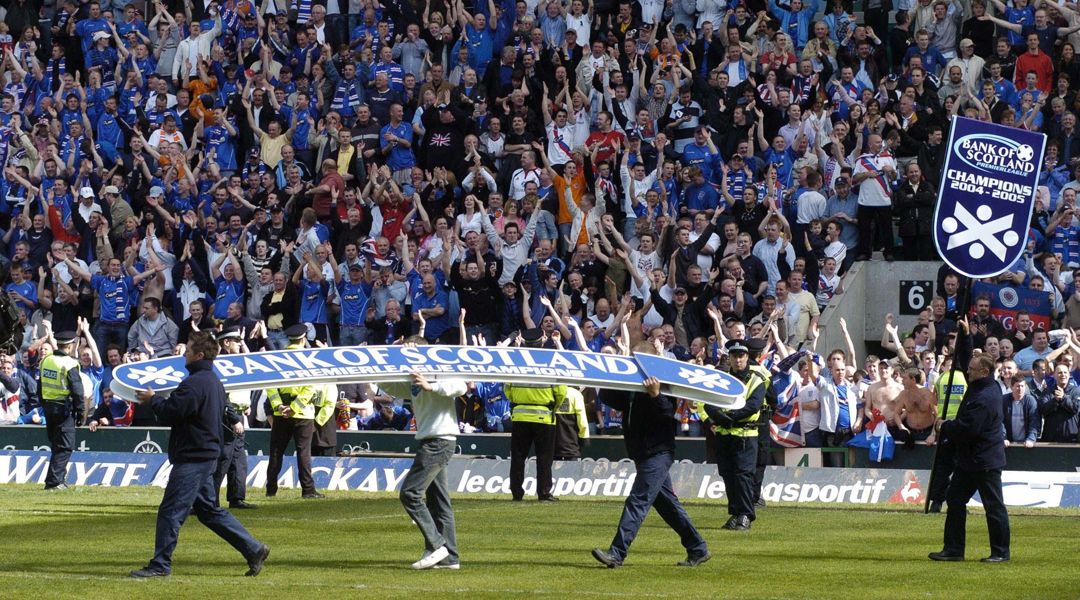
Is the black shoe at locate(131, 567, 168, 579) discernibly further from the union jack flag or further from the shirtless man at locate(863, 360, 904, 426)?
the shirtless man at locate(863, 360, 904, 426)

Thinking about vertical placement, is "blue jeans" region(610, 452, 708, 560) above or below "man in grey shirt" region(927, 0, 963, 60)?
below

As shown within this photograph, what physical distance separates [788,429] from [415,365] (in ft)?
33.3

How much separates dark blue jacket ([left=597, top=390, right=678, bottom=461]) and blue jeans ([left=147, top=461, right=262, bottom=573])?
121 inches

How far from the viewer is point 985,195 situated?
713 inches

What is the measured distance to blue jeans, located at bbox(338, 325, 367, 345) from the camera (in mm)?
27719

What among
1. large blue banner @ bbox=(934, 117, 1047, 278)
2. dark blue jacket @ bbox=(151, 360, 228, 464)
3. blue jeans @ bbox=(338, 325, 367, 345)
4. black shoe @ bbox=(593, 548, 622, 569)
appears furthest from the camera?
blue jeans @ bbox=(338, 325, 367, 345)

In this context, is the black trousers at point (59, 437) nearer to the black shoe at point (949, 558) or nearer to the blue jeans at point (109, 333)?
the blue jeans at point (109, 333)

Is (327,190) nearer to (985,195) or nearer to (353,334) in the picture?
(353,334)

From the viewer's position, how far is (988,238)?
18.2m

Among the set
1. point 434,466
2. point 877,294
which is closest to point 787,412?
point 877,294

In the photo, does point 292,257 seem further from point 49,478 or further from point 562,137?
point 49,478

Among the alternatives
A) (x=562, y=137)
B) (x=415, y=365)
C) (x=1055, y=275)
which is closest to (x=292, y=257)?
(x=562, y=137)

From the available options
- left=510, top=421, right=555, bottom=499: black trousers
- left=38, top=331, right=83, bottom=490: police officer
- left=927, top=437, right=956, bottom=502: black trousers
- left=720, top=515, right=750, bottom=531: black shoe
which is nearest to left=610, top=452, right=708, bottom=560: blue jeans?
left=720, top=515, right=750, bottom=531: black shoe

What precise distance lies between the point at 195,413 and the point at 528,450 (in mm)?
8174
